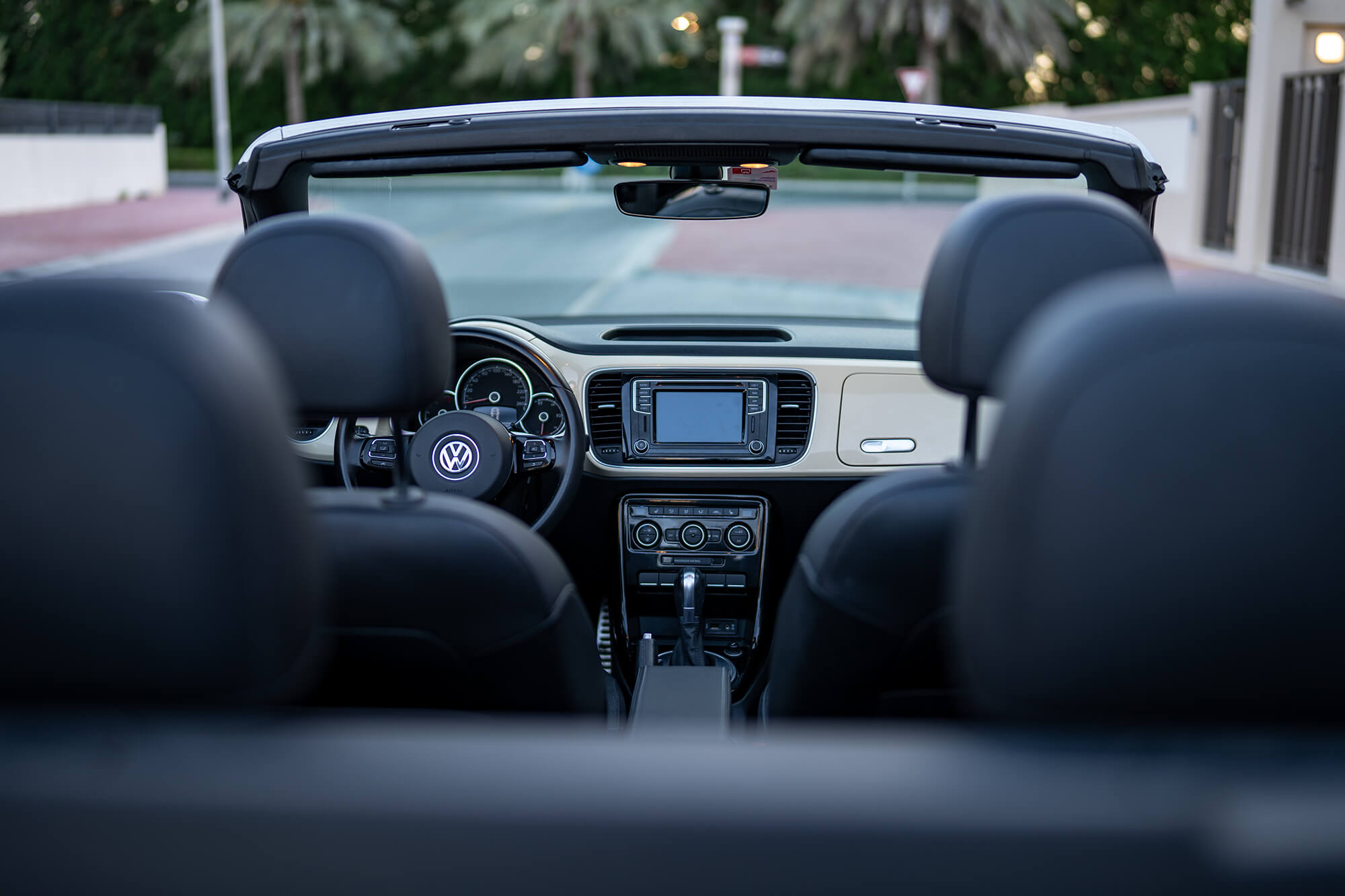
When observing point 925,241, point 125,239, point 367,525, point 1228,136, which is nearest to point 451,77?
point 125,239

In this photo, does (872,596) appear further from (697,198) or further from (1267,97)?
(1267,97)

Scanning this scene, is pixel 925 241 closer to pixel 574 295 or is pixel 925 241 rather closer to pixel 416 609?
pixel 574 295

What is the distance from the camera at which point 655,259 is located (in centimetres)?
1970

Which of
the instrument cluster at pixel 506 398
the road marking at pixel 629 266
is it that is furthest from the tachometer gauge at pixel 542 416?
the road marking at pixel 629 266

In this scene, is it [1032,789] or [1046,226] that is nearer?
[1032,789]

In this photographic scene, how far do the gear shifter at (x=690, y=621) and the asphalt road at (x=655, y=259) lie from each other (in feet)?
13.2

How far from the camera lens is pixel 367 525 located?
214cm

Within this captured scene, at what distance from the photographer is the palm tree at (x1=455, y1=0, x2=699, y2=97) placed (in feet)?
134

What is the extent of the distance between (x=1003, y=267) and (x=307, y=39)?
45823mm

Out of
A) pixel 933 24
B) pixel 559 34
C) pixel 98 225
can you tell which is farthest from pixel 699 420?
pixel 559 34

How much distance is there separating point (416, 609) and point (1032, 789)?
1308 mm

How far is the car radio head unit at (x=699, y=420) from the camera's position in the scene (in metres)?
4.01

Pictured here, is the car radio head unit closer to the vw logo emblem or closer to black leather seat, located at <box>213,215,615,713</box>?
the vw logo emblem

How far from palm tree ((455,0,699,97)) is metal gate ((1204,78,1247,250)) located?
24.0 meters
